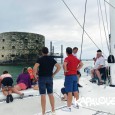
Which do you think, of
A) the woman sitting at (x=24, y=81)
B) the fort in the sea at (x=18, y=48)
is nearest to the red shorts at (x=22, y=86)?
the woman sitting at (x=24, y=81)

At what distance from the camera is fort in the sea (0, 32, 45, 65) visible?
74.9 m

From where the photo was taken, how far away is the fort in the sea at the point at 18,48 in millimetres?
74875

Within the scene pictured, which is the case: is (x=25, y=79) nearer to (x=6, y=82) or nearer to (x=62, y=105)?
(x=6, y=82)

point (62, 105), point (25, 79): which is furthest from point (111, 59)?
point (25, 79)

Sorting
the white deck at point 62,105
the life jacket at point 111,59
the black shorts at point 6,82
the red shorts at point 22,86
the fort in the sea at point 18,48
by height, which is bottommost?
the white deck at point 62,105

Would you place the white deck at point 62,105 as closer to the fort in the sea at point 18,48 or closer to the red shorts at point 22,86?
the red shorts at point 22,86

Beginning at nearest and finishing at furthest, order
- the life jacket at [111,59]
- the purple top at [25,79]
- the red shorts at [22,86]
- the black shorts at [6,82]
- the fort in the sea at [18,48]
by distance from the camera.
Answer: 1. the black shorts at [6,82]
2. the life jacket at [111,59]
3. the red shorts at [22,86]
4. the purple top at [25,79]
5. the fort in the sea at [18,48]

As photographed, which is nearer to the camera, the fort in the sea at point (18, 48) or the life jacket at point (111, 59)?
the life jacket at point (111, 59)

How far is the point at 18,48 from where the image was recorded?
75438 mm

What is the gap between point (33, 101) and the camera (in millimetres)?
6906

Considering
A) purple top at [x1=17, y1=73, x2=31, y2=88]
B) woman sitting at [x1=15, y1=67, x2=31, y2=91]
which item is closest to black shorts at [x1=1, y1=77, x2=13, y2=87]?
woman sitting at [x1=15, y1=67, x2=31, y2=91]

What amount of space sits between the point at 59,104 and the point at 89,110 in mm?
1069

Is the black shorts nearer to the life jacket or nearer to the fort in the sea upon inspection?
the life jacket

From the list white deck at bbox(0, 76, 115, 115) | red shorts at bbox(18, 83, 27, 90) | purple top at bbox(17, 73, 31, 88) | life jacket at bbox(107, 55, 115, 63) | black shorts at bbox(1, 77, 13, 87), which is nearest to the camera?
white deck at bbox(0, 76, 115, 115)
